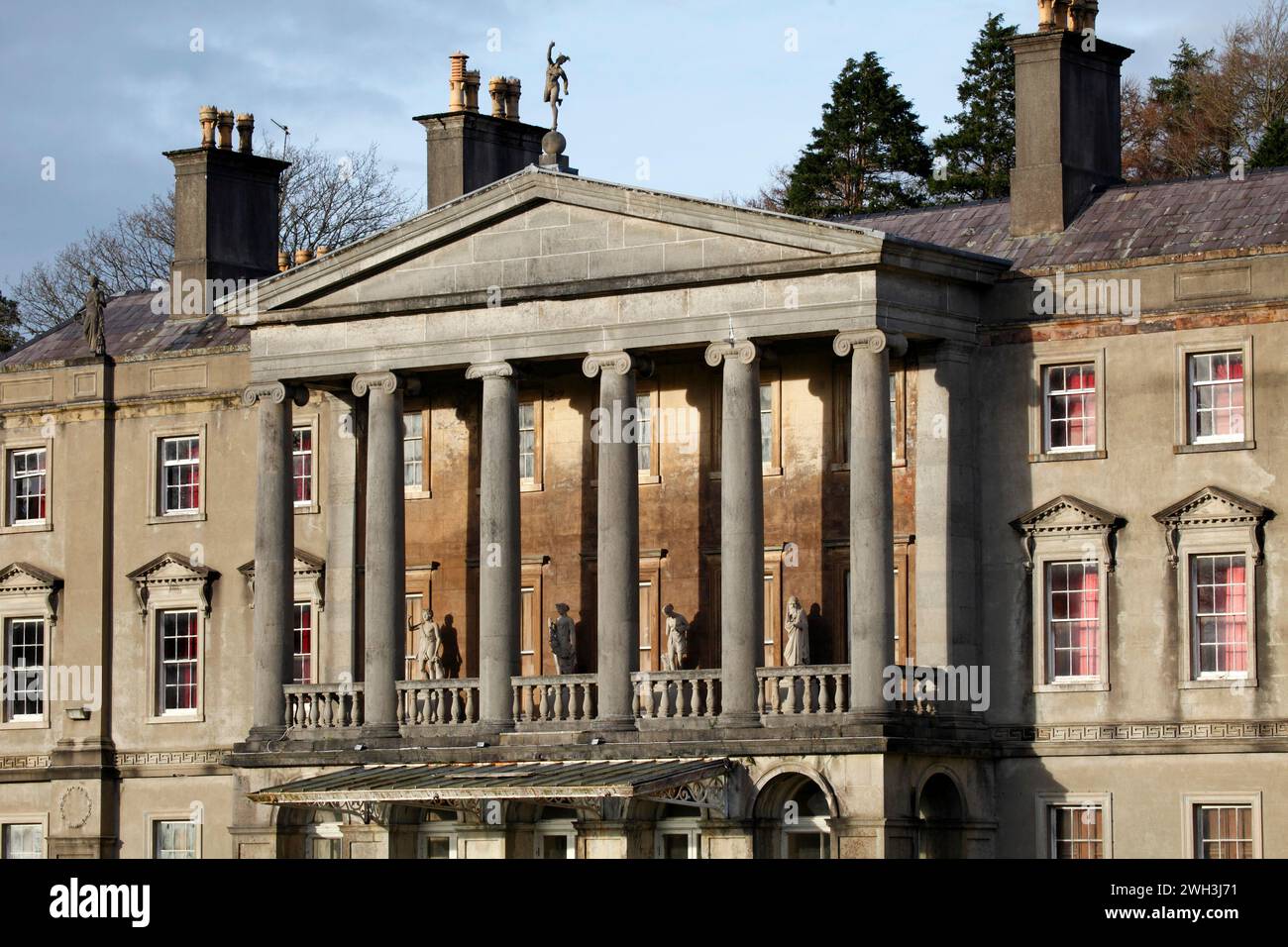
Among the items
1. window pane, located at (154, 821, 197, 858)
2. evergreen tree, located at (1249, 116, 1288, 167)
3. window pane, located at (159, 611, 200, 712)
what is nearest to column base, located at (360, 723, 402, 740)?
window pane, located at (154, 821, 197, 858)

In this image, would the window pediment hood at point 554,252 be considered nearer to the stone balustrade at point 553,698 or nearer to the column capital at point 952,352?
the column capital at point 952,352

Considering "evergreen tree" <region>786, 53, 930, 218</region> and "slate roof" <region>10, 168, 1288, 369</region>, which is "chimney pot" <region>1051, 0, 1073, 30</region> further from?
"evergreen tree" <region>786, 53, 930, 218</region>

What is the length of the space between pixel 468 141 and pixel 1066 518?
13.7 m

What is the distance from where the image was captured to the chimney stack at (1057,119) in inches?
1734

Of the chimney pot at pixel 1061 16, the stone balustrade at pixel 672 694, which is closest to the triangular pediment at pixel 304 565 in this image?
the stone balustrade at pixel 672 694

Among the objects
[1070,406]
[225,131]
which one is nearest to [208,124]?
[225,131]

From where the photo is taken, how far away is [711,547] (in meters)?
44.8

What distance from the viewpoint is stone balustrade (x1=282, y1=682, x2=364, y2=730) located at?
4528 cm

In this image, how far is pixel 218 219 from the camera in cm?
5266

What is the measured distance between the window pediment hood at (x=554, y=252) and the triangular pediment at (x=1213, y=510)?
4.33m

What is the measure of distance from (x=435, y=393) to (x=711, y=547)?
5682 millimetres

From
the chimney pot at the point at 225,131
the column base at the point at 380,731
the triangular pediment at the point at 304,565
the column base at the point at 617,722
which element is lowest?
the column base at the point at 380,731
